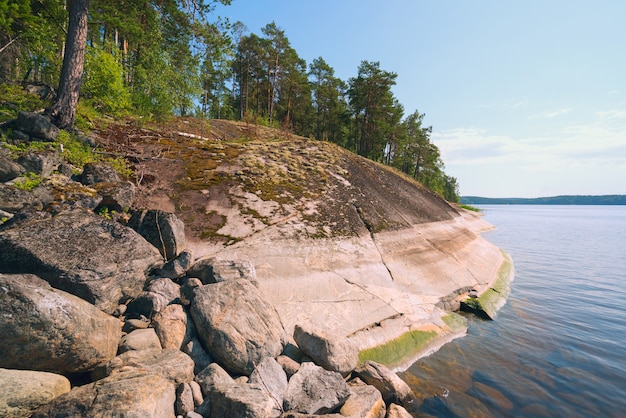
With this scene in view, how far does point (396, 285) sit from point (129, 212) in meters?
8.98

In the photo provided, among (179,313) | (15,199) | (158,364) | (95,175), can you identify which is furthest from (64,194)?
(158,364)

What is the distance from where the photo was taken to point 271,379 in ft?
16.2

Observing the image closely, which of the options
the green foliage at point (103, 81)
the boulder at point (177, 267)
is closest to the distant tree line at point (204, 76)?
the green foliage at point (103, 81)

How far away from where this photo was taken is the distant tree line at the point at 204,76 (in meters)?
12.5

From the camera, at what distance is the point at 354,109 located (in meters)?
45.0

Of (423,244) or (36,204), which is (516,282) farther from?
(36,204)

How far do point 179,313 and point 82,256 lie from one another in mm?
2035

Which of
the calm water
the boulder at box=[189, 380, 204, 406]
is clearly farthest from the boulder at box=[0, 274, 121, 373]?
the calm water

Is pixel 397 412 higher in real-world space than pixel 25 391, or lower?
lower

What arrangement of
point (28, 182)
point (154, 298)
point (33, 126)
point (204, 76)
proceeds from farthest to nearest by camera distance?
point (204, 76) < point (33, 126) < point (28, 182) < point (154, 298)

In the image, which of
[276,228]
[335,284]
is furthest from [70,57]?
[335,284]

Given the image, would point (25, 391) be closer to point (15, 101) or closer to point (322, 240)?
point (322, 240)

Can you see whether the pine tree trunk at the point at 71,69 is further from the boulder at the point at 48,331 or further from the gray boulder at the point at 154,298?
the boulder at the point at 48,331

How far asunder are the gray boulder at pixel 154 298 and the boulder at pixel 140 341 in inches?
21.4
